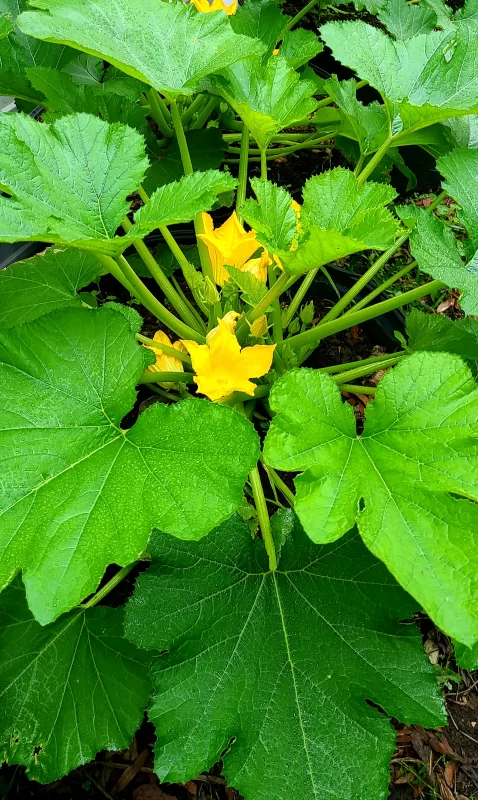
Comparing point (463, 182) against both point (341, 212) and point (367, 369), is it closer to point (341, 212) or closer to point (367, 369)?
point (341, 212)

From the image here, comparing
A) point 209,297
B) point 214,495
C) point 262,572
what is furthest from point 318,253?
point 262,572

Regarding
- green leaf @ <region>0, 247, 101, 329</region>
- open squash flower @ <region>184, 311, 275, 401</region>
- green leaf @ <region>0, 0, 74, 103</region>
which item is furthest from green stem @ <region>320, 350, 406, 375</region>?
green leaf @ <region>0, 0, 74, 103</region>

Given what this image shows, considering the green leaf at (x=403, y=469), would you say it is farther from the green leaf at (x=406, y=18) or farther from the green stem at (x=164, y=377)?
the green leaf at (x=406, y=18)

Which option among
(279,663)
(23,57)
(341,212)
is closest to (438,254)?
(341,212)

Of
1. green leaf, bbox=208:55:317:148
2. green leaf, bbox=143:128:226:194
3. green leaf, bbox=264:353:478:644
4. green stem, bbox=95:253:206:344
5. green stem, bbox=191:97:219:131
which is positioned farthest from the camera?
green stem, bbox=191:97:219:131

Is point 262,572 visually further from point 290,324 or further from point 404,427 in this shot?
point 290,324

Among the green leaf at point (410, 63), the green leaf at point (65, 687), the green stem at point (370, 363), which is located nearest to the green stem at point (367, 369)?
the green stem at point (370, 363)

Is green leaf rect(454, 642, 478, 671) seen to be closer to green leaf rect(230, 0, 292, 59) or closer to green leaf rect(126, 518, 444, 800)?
green leaf rect(126, 518, 444, 800)
